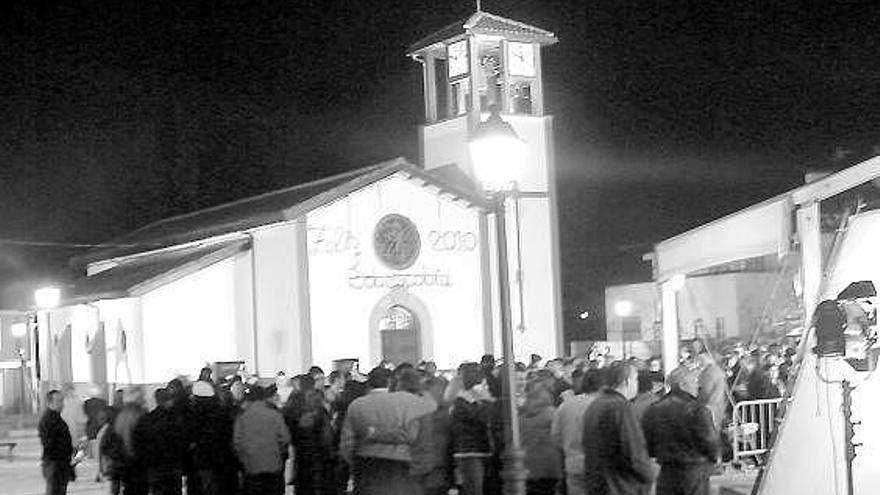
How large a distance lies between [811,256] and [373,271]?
19.0 meters

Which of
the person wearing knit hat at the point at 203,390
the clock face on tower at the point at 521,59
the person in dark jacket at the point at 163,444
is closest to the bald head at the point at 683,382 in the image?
the person in dark jacket at the point at 163,444

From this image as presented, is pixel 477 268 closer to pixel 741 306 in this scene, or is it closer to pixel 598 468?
pixel 741 306

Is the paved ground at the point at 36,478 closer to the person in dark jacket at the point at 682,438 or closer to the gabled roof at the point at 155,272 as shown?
the gabled roof at the point at 155,272

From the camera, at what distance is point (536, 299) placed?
3362 centimetres

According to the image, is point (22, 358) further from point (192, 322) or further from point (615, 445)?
point (615, 445)

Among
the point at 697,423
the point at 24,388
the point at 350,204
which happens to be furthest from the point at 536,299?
the point at 697,423

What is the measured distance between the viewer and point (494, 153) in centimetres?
961

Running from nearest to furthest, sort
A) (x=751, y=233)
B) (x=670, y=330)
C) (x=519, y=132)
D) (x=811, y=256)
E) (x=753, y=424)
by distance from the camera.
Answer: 1. (x=811, y=256)
2. (x=751, y=233)
3. (x=753, y=424)
4. (x=670, y=330)
5. (x=519, y=132)

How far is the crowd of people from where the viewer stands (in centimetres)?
1042

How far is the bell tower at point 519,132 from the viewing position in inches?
1309

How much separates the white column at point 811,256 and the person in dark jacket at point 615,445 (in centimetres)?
274

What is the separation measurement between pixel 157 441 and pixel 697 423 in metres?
5.52

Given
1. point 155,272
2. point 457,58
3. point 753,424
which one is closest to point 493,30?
point 457,58

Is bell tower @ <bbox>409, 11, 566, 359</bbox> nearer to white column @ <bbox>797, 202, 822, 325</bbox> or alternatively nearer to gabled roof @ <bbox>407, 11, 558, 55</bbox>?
gabled roof @ <bbox>407, 11, 558, 55</bbox>
